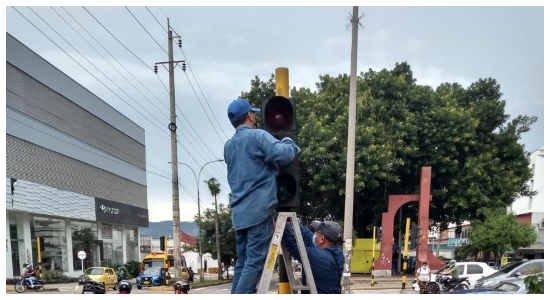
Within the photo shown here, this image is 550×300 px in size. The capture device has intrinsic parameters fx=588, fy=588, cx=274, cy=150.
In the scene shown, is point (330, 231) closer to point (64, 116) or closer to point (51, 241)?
point (64, 116)

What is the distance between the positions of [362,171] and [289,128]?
62.6 ft

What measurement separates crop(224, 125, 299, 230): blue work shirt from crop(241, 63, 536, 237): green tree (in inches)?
740

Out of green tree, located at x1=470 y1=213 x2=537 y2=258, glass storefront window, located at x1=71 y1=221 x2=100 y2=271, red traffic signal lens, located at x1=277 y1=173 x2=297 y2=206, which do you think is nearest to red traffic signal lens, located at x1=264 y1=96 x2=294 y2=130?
red traffic signal lens, located at x1=277 y1=173 x2=297 y2=206

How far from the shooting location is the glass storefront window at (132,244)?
139 feet

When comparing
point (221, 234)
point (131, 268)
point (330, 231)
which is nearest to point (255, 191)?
point (330, 231)

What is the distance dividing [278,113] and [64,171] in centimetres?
2951

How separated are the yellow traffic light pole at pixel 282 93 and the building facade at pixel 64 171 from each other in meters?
23.6

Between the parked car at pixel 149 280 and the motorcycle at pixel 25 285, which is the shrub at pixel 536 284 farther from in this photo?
the parked car at pixel 149 280

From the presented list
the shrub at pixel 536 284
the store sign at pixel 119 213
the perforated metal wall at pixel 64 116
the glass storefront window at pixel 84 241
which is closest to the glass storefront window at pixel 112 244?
the store sign at pixel 119 213

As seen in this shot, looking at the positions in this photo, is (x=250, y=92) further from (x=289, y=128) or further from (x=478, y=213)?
(x=289, y=128)

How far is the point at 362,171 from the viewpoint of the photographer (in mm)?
22672

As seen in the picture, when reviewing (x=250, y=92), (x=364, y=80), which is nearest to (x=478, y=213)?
(x=364, y=80)

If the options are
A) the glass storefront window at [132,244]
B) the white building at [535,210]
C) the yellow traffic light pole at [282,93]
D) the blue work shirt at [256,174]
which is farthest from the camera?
the glass storefront window at [132,244]

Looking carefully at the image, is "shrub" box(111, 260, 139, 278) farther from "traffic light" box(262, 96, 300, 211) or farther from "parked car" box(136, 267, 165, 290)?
"traffic light" box(262, 96, 300, 211)
